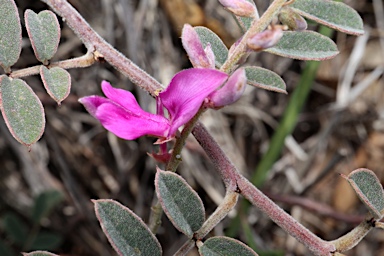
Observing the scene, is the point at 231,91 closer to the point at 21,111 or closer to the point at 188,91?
the point at 188,91

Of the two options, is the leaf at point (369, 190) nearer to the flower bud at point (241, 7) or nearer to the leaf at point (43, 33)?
the flower bud at point (241, 7)

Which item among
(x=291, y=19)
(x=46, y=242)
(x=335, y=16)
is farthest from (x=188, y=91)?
(x=46, y=242)

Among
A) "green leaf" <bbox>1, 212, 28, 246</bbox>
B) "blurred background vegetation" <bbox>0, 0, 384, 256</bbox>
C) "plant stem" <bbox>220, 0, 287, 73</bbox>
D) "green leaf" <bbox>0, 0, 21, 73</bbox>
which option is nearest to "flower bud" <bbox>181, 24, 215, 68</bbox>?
"plant stem" <bbox>220, 0, 287, 73</bbox>

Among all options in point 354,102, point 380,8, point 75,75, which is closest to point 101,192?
point 75,75

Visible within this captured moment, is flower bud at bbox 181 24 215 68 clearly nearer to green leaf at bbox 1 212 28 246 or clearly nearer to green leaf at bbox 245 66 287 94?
green leaf at bbox 245 66 287 94

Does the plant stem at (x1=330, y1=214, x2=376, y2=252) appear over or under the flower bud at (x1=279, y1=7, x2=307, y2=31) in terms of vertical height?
under

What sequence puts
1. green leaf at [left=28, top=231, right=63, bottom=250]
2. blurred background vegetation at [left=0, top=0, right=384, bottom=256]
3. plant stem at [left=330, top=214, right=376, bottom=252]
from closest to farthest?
plant stem at [left=330, top=214, right=376, bottom=252] < green leaf at [left=28, top=231, right=63, bottom=250] < blurred background vegetation at [left=0, top=0, right=384, bottom=256]

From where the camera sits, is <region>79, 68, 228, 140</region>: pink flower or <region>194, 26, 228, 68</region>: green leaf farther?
<region>194, 26, 228, 68</region>: green leaf
